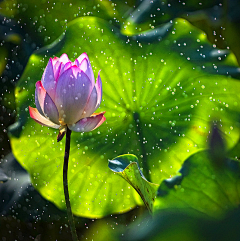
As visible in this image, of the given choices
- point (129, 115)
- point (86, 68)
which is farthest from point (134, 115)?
point (86, 68)

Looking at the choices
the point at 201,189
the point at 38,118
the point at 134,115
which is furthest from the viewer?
the point at 134,115

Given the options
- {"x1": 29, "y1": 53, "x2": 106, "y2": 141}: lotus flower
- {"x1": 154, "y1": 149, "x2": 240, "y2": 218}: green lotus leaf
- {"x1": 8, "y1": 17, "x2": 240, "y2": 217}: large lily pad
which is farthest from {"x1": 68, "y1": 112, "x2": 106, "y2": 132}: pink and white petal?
{"x1": 8, "y1": 17, "x2": 240, "y2": 217}: large lily pad

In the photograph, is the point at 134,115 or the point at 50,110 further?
the point at 134,115

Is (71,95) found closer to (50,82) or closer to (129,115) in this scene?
(50,82)

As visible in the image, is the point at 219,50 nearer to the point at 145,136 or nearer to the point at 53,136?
the point at 145,136

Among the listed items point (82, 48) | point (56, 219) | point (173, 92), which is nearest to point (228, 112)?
point (173, 92)
